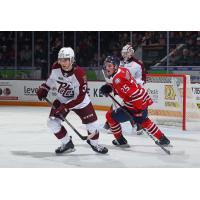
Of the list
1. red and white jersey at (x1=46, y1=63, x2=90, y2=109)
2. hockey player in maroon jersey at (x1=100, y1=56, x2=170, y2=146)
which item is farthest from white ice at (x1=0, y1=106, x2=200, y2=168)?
red and white jersey at (x1=46, y1=63, x2=90, y2=109)

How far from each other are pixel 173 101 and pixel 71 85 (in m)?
2.91

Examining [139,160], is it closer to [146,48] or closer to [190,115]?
[190,115]

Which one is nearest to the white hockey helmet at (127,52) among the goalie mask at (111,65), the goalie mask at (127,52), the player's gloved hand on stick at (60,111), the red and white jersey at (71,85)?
the goalie mask at (127,52)

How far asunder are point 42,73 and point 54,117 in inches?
275

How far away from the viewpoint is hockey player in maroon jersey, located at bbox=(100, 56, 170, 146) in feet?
16.4

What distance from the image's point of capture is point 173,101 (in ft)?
24.0

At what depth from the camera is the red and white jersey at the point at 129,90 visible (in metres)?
5.00

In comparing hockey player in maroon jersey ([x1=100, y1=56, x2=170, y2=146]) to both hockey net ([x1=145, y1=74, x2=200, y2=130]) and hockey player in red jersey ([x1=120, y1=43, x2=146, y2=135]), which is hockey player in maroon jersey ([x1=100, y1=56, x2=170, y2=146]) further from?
hockey net ([x1=145, y1=74, x2=200, y2=130])

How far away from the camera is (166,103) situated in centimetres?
739

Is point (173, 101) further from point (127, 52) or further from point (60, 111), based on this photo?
point (60, 111)

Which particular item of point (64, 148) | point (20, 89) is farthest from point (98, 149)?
point (20, 89)

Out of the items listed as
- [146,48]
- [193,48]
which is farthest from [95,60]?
[193,48]

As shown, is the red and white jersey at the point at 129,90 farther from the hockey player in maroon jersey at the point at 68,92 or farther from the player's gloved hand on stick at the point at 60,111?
the player's gloved hand on stick at the point at 60,111

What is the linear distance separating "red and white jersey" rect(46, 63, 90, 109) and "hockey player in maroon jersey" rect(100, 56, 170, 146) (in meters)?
0.34
